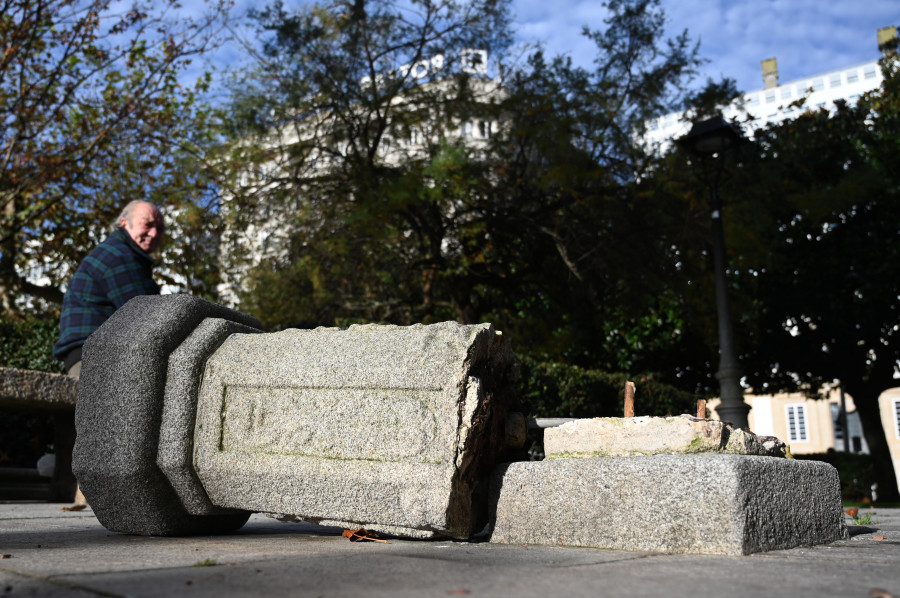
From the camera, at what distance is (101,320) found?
456 centimetres

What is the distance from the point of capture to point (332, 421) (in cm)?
342

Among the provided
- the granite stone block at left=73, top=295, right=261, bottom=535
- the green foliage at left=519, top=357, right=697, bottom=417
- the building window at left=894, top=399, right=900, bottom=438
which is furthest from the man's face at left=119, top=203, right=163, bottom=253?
the building window at left=894, top=399, right=900, bottom=438

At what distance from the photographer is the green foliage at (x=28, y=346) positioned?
9.34 m

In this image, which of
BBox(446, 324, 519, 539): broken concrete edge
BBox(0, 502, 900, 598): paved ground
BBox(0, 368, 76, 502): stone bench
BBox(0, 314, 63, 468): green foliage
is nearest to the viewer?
BBox(0, 502, 900, 598): paved ground

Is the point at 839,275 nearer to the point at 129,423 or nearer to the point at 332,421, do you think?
the point at 332,421

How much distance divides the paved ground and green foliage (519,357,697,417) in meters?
4.86

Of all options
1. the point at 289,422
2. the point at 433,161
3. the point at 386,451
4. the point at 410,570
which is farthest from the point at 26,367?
the point at 410,570

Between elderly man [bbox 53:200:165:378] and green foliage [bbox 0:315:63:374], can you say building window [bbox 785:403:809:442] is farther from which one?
elderly man [bbox 53:200:165:378]

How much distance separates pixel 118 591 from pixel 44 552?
3.78 feet

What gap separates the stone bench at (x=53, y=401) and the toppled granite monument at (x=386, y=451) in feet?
7.85

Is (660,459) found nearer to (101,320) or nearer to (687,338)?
(101,320)

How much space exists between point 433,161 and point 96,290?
6.05m

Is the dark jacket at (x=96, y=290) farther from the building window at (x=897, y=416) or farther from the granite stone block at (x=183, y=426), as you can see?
the building window at (x=897, y=416)

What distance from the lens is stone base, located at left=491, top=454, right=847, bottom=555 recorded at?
2.91 meters
